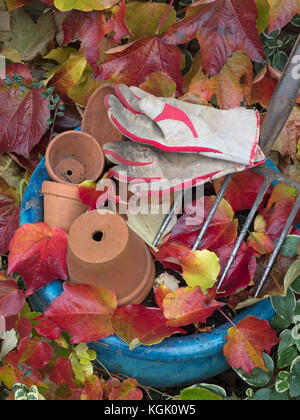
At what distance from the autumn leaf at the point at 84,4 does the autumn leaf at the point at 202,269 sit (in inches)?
Result: 22.5

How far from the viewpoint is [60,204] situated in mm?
1042

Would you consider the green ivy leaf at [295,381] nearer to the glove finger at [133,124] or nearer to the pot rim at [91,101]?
the glove finger at [133,124]

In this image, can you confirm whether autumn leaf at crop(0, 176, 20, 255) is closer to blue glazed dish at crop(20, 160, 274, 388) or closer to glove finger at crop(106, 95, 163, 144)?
blue glazed dish at crop(20, 160, 274, 388)

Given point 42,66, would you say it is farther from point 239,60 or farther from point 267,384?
point 267,384

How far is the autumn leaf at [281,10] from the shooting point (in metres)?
1.01

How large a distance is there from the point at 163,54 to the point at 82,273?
53 centimetres

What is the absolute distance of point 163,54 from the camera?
1.12 meters

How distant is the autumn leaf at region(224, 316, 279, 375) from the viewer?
958mm

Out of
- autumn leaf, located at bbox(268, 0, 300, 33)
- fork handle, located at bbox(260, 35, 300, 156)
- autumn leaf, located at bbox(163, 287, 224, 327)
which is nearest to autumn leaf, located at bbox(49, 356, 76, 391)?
autumn leaf, located at bbox(163, 287, 224, 327)

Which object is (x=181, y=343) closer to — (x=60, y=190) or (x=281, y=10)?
(x=60, y=190)

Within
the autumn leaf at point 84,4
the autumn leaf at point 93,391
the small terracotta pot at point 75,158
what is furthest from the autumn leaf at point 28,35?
the autumn leaf at point 93,391

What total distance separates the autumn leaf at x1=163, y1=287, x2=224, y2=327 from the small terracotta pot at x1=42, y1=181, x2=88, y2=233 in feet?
0.91

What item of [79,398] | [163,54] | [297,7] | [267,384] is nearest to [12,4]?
[163,54]
